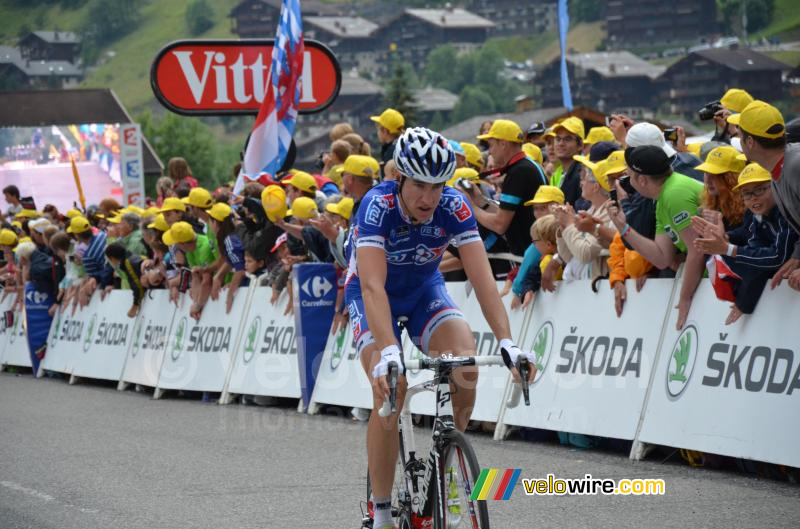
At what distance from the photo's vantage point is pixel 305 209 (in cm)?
1306

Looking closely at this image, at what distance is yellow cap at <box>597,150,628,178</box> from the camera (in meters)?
10.2

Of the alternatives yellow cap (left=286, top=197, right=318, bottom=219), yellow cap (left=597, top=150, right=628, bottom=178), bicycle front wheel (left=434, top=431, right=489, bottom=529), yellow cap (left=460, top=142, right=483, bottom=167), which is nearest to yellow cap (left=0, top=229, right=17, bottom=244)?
yellow cap (left=286, top=197, right=318, bottom=219)

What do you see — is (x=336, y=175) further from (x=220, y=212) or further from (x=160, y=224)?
(x=160, y=224)

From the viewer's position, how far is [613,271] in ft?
32.9

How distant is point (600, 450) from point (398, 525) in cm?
381

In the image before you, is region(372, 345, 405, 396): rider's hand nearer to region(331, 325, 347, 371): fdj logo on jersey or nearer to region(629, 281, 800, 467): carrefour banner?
region(629, 281, 800, 467): carrefour banner

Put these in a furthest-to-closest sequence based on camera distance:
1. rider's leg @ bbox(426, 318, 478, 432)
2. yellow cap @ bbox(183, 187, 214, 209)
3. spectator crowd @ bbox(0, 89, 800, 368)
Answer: yellow cap @ bbox(183, 187, 214, 209), spectator crowd @ bbox(0, 89, 800, 368), rider's leg @ bbox(426, 318, 478, 432)

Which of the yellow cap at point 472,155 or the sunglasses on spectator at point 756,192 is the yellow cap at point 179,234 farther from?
the sunglasses on spectator at point 756,192

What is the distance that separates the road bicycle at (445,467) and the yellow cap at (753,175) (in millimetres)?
3083

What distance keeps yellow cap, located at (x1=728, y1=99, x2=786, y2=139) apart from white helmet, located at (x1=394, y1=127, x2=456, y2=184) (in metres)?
2.54

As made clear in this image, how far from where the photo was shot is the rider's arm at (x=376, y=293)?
240 inches

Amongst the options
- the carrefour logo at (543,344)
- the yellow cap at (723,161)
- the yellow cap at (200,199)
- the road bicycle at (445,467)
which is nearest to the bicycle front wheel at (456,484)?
the road bicycle at (445,467)

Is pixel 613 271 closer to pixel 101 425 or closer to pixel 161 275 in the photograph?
pixel 101 425

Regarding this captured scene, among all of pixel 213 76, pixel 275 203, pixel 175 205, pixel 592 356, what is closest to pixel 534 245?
pixel 592 356
